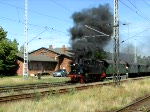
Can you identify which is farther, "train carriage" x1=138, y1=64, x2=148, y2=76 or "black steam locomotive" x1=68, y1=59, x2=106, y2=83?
"train carriage" x1=138, y1=64, x2=148, y2=76

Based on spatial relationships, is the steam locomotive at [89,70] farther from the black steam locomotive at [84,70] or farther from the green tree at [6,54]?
the green tree at [6,54]

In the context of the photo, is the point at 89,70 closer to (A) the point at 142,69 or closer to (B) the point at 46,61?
(A) the point at 142,69

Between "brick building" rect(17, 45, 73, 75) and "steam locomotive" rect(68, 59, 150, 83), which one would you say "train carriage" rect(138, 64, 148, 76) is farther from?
"steam locomotive" rect(68, 59, 150, 83)

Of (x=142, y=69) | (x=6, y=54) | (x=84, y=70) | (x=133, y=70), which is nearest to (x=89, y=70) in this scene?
(x=84, y=70)

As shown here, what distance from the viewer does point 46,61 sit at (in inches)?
2581

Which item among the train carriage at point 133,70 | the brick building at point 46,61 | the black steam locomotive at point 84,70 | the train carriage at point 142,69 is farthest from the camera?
the train carriage at point 142,69

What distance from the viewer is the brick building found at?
60344mm

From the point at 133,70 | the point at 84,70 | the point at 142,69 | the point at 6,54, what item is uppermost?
the point at 6,54

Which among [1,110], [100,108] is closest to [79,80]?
[100,108]

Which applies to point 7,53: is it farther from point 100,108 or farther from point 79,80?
point 100,108

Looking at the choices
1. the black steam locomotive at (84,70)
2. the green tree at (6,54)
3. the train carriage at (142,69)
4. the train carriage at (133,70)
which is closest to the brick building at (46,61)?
the green tree at (6,54)

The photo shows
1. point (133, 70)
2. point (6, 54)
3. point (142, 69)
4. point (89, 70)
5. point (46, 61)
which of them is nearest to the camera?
point (89, 70)

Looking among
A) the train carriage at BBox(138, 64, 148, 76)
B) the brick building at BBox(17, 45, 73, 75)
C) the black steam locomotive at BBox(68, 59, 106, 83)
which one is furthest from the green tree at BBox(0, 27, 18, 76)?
the train carriage at BBox(138, 64, 148, 76)

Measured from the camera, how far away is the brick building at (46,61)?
198ft
